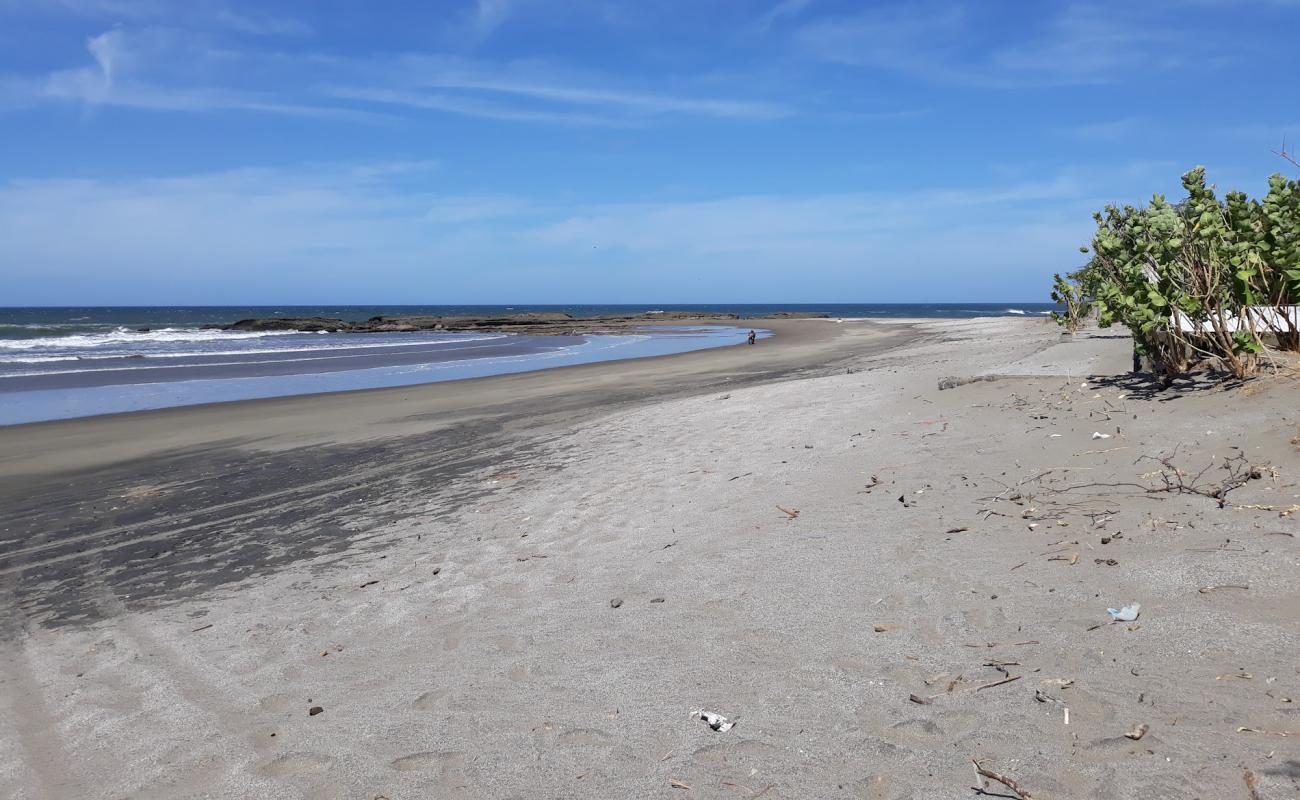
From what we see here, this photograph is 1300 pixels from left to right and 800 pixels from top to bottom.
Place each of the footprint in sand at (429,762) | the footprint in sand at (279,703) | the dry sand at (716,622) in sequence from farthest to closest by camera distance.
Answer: the footprint in sand at (279,703) → the footprint in sand at (429,762) → the dry sand at (716,622)

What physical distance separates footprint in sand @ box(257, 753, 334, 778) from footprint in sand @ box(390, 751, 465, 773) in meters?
0.30

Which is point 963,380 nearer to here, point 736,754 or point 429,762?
point 736,754

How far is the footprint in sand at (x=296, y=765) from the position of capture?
334 cm

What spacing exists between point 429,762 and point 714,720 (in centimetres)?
112

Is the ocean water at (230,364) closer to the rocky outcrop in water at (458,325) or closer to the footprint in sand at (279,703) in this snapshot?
the rocky outcrop in water at (458,325)

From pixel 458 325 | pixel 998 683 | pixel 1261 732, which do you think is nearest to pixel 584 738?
pixel 998 683

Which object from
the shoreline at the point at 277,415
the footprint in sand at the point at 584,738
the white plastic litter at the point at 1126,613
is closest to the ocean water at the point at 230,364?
the shoreline at the point at 277,415

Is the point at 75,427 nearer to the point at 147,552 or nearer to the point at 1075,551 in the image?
the point at 147,552

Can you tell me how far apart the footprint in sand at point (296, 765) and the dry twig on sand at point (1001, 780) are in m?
2.42

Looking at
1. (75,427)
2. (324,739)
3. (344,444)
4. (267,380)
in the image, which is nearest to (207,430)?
(75,427)

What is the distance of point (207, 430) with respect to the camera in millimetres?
14289

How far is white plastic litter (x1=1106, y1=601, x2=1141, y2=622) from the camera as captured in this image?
3729 millimetres

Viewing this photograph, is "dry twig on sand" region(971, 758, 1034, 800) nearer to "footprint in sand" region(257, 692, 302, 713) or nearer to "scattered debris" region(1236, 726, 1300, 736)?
"scattered debris" region(1236, 726, 1300, 736)

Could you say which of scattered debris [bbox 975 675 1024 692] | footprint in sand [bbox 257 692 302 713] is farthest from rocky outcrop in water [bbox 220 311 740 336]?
scattered debris [bbox 975 675 1024 692]
